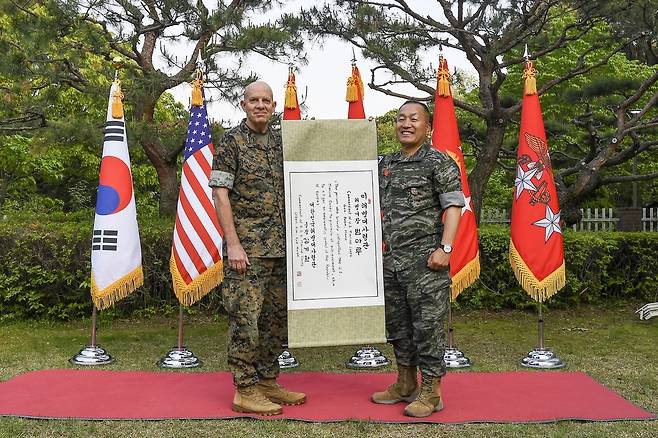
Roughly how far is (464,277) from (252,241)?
190cm

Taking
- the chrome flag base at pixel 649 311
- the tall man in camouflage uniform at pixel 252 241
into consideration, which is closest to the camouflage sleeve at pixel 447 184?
the tall man in camouflage uniform at pixel 252 241

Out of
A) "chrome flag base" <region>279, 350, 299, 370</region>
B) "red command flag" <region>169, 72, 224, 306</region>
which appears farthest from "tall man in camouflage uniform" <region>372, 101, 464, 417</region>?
"red command flag" <region>169, 72, 224, 306</region>

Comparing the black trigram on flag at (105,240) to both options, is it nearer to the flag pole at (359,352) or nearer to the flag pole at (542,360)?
the flag pole at (359,352)

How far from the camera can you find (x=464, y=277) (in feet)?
15.2

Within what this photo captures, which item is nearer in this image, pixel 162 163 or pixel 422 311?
pixel 422 311

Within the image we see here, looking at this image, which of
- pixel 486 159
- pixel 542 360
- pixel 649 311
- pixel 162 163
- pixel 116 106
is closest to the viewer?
pixel 542 360

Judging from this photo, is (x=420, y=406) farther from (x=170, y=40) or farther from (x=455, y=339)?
(x=170, y=40)

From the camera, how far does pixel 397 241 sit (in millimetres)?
3404

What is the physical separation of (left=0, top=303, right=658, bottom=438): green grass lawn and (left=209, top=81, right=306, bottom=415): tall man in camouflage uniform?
29 centimetres

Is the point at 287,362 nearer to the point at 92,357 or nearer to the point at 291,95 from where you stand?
the point at 92,357

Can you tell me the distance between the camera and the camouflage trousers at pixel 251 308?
3.30 m

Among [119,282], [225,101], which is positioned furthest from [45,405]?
[225,101]

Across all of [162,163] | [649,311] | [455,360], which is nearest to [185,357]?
[455,360]

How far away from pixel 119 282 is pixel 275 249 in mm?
1835
